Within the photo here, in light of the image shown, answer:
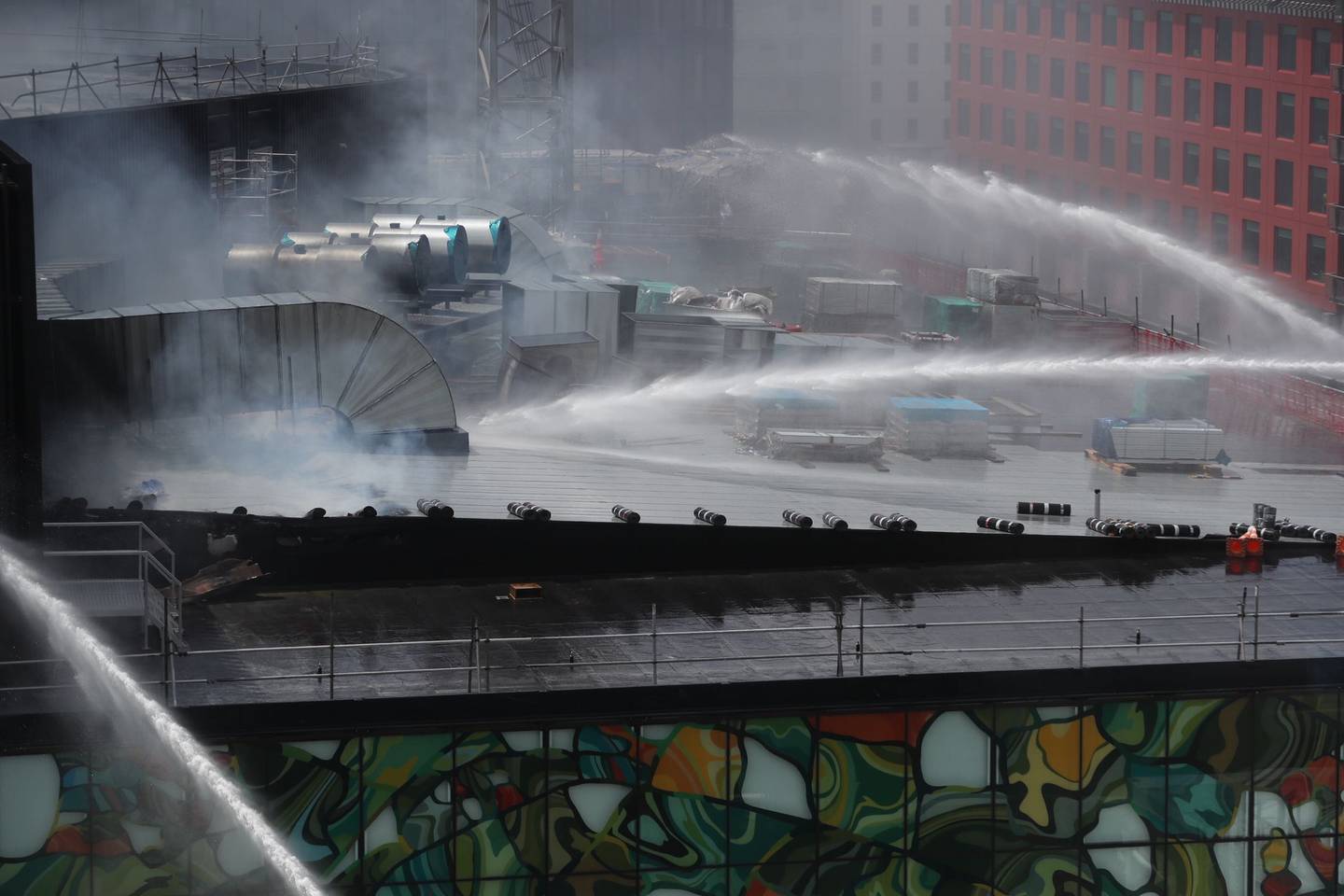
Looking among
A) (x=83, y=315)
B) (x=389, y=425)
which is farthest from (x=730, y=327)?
(x=83, y=315)

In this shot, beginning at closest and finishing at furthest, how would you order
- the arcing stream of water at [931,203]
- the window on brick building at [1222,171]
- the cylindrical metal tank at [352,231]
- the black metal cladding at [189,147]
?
the black metal cladding at [189,147]
the cylindrical metal tank at [352,231]
the window on brick building at [1222,171]
the arcing stream of water at [931,203]

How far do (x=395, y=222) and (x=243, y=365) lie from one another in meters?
20.8

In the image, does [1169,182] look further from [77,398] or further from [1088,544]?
[77,398]

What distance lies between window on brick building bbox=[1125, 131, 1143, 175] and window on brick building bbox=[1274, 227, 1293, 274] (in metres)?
12.4

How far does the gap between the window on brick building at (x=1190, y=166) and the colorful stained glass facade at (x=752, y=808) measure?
2262 inches

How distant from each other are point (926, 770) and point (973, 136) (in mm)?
80900

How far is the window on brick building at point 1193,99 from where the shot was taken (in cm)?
7850

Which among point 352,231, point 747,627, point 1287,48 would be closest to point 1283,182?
point 1287,48

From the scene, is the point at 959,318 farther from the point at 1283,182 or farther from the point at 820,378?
the point at 1283,182

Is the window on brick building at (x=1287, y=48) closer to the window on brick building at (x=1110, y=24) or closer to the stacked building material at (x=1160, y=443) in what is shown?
the window on brick building at (x=1110, y=24)

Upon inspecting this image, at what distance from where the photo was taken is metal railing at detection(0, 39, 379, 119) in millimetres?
50438

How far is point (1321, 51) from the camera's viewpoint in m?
68.4

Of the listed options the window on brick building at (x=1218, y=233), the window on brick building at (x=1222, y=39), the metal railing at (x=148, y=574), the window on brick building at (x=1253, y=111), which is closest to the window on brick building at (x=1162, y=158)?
the window on brick building at (x=1218, y=233)

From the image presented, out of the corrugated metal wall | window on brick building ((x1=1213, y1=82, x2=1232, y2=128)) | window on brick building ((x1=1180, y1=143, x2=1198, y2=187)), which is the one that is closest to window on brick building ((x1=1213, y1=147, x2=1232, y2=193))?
window on brick building ((x1=1213, y1=82, x2=1232, y2=128))
